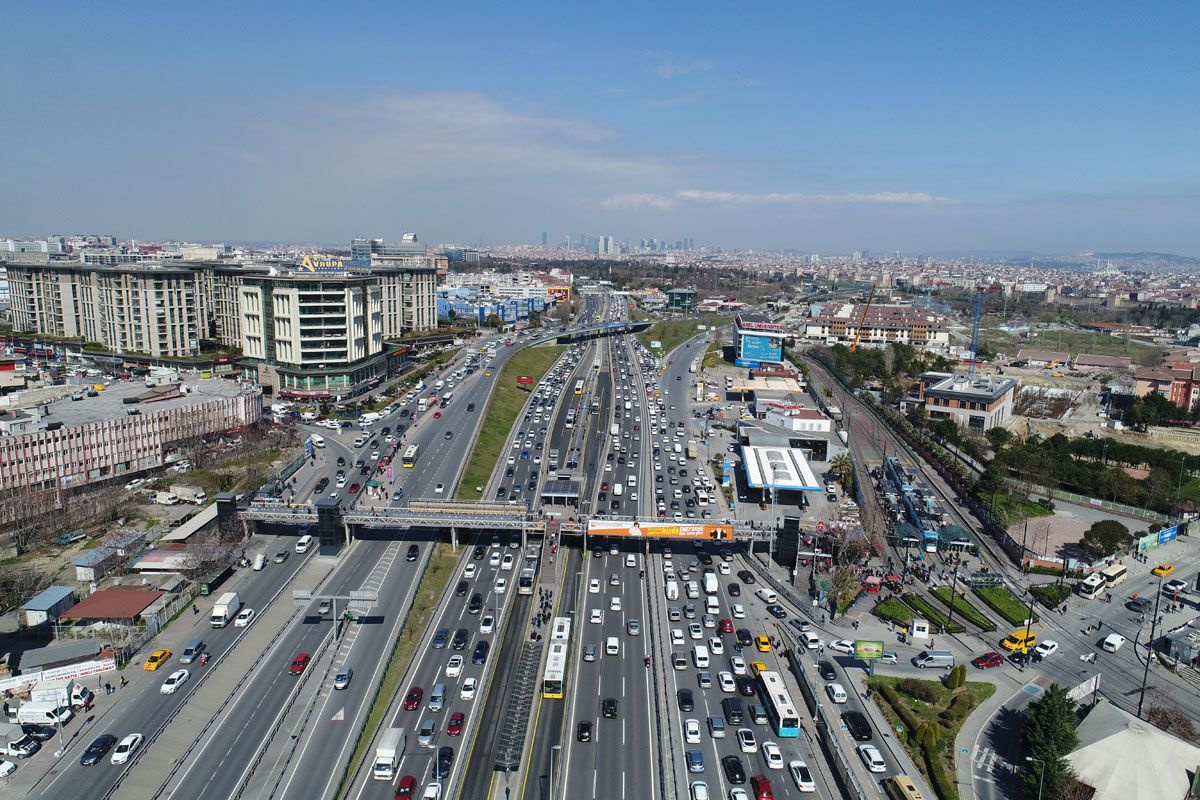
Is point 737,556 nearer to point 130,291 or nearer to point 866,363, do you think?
point 866,363

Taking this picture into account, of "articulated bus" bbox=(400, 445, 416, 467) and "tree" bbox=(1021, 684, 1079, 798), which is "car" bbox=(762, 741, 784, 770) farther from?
"articulated bus" bbox=(400, 445, 416, 467)

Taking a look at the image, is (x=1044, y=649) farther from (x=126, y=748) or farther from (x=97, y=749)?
(x=97, y=749)

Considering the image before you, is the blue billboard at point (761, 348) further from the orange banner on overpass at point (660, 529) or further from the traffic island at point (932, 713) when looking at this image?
the traffic island at point (932, 713)

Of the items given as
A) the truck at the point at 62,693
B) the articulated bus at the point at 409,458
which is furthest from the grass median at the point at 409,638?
the articulated bus at the point at 409,458

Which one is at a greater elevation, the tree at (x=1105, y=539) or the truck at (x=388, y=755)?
the tree at (x=1105, y=539)

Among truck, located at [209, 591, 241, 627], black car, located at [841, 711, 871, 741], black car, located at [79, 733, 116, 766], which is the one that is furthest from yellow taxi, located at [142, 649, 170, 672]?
black car, located at [841, 711, 871, 741]

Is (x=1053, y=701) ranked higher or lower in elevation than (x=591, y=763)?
higher

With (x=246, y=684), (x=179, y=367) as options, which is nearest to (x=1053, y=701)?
(x=246, y=684)
